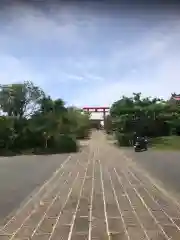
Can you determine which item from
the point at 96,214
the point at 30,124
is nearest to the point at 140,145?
the point at 30,124

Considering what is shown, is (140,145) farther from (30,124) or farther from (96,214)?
(96,214)

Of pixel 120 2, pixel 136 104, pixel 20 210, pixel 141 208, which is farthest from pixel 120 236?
pixel 136 104

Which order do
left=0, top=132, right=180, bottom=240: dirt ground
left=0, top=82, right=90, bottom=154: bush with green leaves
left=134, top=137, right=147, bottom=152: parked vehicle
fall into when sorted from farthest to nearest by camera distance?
1. left=0, top=82, right=90, bottom=154: bush with green leaves
2. left=134, top=137, right=147, bottom=152: parked vehicle
3. left=0, top=132, right=180, bottom=240: dirt ground

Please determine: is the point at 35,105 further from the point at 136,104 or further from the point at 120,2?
the point at 120,2

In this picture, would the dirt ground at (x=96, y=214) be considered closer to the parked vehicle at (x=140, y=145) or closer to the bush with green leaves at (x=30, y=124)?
the parked vehicle at (x=140, y=145)

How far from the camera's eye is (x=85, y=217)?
514 cm

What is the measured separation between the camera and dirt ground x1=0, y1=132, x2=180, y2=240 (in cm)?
430

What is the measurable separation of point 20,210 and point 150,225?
2109 millimetres

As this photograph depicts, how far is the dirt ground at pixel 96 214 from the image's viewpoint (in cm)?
430

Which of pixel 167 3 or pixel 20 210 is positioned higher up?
pixel 167 3

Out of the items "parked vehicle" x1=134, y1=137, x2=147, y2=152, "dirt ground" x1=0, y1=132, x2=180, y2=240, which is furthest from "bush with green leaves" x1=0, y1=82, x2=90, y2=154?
"dirt ground" x1=0, y1=132, x2=180, y2=240

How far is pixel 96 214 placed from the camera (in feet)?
17.4

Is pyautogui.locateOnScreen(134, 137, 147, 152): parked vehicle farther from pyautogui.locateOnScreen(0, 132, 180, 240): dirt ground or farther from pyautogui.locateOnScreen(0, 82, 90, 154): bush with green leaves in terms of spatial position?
pyautogui.locateOnScreen(0, 132, 180, 240): dirt ground

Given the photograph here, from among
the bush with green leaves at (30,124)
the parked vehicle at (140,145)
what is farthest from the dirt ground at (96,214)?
the bush with green leaves at (30,124)
